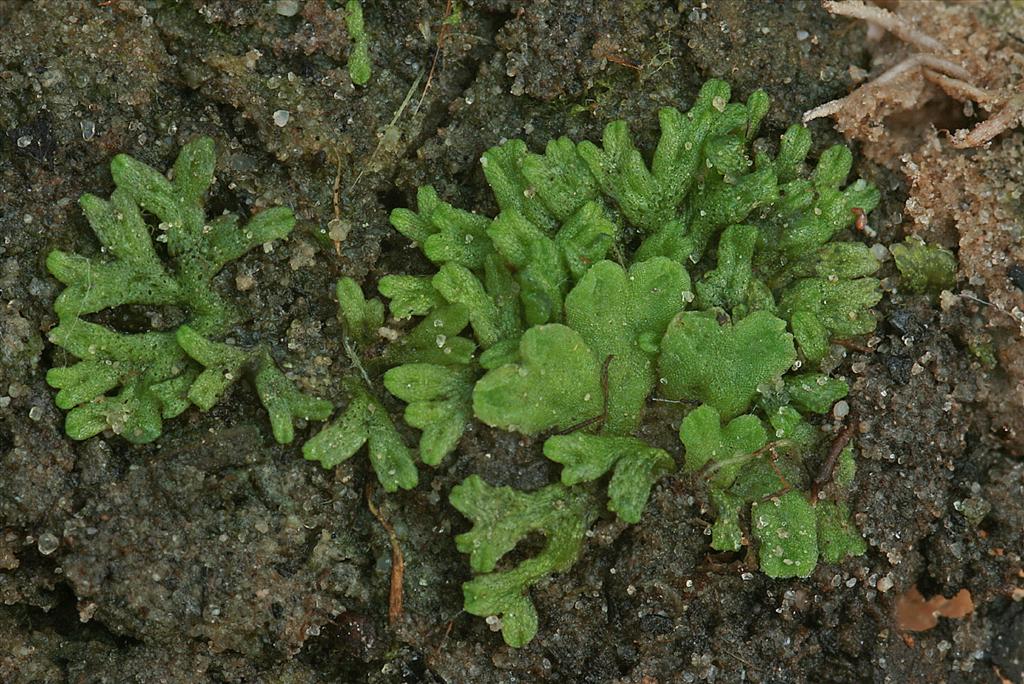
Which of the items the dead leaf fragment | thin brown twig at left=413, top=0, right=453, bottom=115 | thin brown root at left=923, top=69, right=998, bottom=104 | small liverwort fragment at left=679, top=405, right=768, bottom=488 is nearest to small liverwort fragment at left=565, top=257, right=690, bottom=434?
small liverwort fragment at left=679, top=405, right=768, bottom=488

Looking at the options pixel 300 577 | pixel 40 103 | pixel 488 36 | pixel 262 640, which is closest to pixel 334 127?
pixel 488 36

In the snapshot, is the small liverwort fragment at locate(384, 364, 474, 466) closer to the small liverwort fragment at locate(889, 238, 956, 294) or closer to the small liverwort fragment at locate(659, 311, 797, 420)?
the small liverwort fragment at locate(659, 311, 797, 420)

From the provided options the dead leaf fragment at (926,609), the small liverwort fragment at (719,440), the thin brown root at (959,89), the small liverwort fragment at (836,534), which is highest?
the thin brown root at (959,89)

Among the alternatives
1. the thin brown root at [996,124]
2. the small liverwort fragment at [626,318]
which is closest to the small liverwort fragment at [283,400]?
the small liverwort fragment at [626,318]

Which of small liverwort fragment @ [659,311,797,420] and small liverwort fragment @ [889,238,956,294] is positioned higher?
small liverwort fragment @ [659,311,797,420]

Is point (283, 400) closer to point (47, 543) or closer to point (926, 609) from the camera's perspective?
point (47, 543)

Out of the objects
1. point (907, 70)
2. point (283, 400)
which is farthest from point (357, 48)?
point (907, 70)

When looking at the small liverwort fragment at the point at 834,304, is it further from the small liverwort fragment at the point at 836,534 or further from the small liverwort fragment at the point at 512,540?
the small liverwort fragment at the point at 512,540
